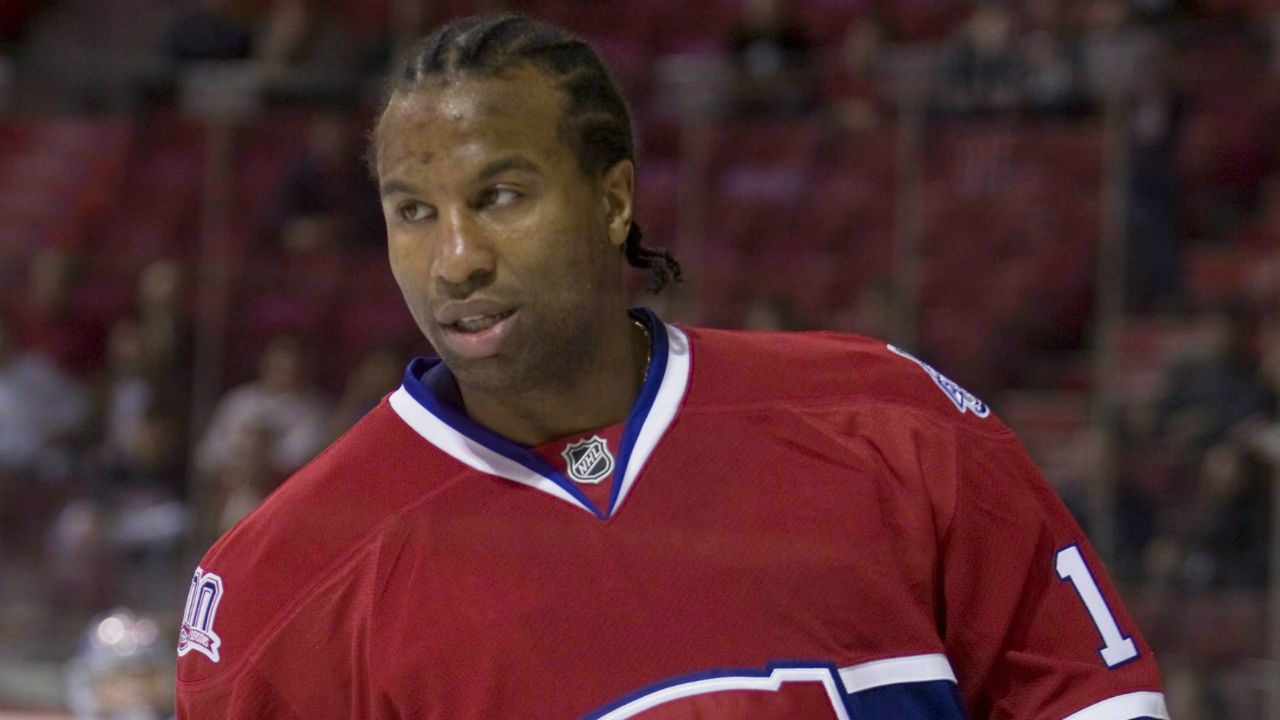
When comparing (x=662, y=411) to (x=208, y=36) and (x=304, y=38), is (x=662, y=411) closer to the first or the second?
(x=304, y=38)

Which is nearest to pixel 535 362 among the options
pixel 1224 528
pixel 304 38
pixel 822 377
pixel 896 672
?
pixel 822 377

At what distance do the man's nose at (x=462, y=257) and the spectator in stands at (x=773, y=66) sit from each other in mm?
4180

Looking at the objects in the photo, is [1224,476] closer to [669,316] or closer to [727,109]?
[669,316]

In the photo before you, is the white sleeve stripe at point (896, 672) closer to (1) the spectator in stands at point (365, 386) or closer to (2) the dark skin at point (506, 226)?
(2) the dark skin at point (506, 226)

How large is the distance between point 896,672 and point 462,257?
53cm

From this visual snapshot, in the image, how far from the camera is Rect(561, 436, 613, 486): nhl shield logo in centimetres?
163

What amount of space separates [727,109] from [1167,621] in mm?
2221

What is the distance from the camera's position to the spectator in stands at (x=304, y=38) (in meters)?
6.96

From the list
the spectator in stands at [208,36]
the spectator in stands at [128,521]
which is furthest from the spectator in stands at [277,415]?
the spectator in stands at [208,36]

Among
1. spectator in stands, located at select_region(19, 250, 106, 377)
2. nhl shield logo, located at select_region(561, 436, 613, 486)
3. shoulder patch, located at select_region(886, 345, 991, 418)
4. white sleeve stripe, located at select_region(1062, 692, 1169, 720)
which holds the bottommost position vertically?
spectator in stands, located at select_region(19, 250, 106, 377)

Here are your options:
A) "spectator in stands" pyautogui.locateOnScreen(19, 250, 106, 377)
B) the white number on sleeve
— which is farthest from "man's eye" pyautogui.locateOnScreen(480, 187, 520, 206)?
"spectator in stands" pyautogui.locateOnScreen(19, 250, 106, 377)

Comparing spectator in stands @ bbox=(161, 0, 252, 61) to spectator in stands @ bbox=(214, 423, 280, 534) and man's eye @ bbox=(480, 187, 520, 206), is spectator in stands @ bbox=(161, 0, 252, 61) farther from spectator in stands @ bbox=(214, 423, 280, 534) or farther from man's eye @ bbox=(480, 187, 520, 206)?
man's eye @ bbox=(480, 187, 520, 206)

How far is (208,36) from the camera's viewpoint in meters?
7.36

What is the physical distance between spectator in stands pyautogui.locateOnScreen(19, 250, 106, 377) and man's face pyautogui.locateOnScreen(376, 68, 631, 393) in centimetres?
464
